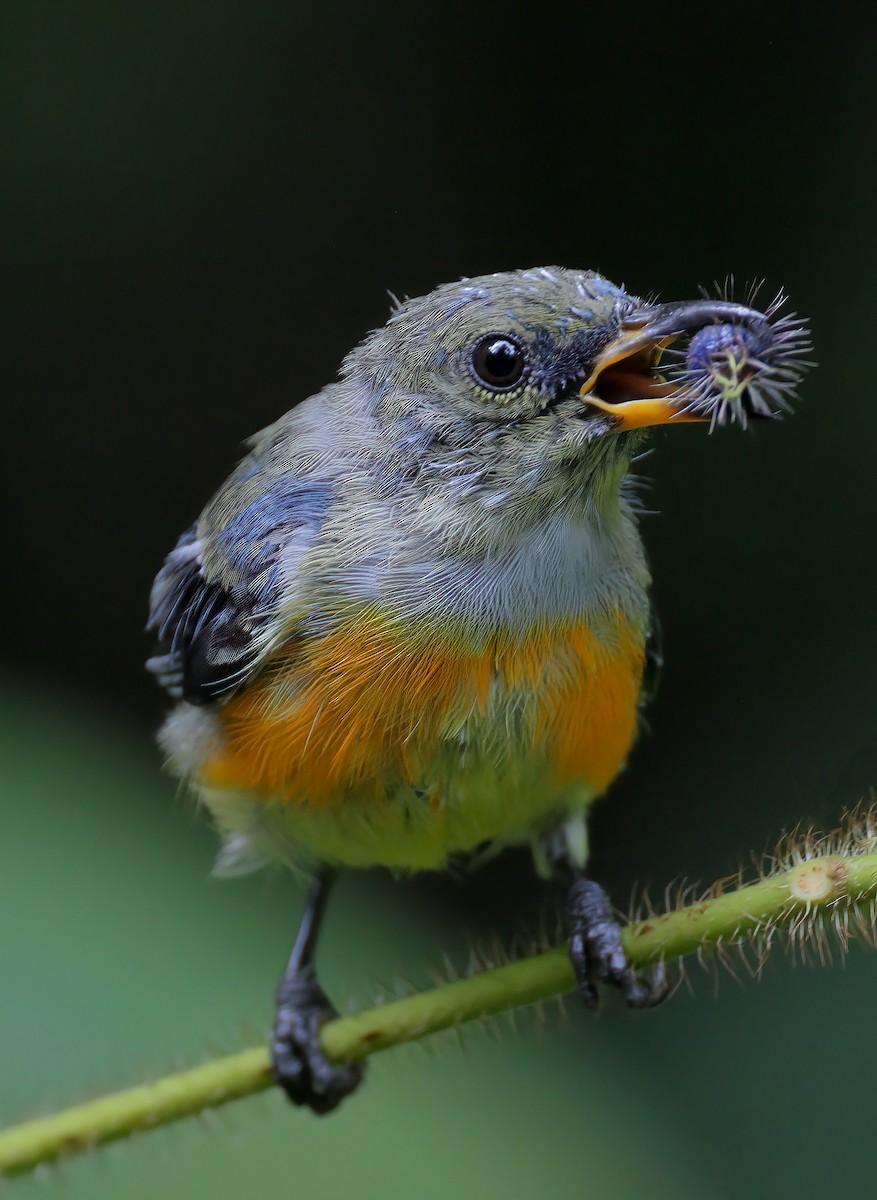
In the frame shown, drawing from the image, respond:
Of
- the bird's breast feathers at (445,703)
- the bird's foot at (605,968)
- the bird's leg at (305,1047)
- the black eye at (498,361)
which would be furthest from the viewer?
the bird's leg at (305,1047)

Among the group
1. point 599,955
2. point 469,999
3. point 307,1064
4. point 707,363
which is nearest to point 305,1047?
point 307,1064

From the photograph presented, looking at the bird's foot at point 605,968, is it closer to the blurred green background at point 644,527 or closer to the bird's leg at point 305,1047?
the blurred green background at point 644,527

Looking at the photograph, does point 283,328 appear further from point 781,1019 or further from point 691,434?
point 781,1019

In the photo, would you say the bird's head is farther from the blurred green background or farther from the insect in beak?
the blurred green background

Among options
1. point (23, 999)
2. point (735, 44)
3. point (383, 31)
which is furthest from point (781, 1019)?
point (383, 31)

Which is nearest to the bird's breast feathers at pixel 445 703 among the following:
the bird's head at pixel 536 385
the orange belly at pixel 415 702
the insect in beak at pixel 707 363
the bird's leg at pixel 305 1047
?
the orange belly at pixel 415 702

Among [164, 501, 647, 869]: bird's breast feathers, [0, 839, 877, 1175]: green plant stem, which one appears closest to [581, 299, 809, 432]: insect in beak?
[164, 501, 647, 869]: bird's breast feathers

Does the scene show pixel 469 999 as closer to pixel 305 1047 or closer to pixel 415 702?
pixel 415 702
